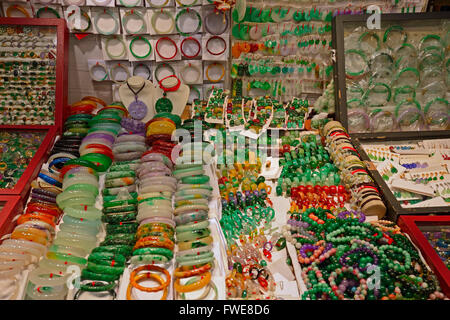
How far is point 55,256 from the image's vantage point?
6.63 feet

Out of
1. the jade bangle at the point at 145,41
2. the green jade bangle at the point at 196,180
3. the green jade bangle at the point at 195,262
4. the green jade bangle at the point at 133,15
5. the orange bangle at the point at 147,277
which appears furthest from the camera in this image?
the jade bangle at the point at 145,41

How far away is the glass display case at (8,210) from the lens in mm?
2203

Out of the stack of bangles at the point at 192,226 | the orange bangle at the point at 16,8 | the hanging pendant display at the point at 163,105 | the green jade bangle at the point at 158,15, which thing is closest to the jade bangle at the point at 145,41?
the green jade bangle at the point at 158,15

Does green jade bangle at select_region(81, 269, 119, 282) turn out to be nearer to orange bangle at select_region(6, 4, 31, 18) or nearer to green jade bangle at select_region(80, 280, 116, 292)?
green jade bangle at select_region(80, 280, 116, 292)

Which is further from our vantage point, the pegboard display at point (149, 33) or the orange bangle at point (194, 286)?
Answer: the pegboard display at point (149, 33)

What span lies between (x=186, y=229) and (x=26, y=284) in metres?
0.87

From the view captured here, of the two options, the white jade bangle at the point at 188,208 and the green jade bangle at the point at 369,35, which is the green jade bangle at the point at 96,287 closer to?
the white jade bangle at the point at 188,208

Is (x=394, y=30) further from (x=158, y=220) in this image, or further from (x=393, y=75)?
(x=158, y=220)

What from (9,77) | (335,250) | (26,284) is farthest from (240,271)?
(9,77)

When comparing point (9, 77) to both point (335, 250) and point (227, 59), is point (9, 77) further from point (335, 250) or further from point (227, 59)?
point (335, 250)

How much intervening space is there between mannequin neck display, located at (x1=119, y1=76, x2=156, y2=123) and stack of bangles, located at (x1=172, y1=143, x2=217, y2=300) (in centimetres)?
74

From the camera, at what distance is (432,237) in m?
2.31

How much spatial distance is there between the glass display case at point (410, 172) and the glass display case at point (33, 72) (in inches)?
97.4

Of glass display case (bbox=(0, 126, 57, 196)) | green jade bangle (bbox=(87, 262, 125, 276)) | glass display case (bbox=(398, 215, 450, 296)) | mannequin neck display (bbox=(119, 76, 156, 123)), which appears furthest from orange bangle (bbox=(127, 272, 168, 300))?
mannequin neck display (bbox=(119, 76, 156, 123))
